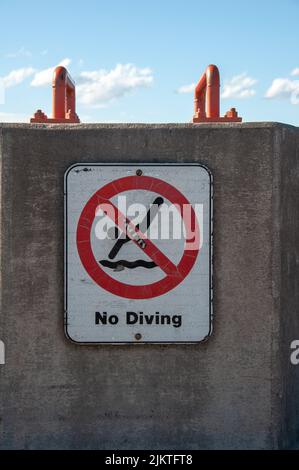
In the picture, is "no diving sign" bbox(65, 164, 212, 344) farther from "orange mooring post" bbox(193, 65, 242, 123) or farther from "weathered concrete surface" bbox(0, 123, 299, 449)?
"orange mooring post" bbox(193, 65, 242, 123)

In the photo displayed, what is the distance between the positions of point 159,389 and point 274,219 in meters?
1.24

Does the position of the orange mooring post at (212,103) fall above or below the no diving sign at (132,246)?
above

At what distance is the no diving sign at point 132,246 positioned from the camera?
3193 mm

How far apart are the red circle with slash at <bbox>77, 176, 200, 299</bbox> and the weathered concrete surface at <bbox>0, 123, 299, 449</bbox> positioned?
14cm

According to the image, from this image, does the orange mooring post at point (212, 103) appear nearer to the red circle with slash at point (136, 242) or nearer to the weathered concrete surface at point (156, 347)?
the weathered concrete surface at point (156, 347)

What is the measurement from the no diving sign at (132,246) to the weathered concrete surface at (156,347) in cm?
8

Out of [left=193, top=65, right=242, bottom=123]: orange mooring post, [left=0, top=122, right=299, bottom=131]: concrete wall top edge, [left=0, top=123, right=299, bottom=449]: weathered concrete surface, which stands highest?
[left=193, top=65, right=242, bottom=123]: orange mooring post

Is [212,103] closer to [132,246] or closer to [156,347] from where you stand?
[132,246]

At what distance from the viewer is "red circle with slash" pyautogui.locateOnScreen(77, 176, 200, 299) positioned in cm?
319

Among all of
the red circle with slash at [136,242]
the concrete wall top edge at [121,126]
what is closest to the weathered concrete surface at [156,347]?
the concrete wall top edge at [121,126]

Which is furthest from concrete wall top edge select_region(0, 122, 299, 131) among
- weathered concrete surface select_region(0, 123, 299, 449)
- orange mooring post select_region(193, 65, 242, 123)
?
orange mooring post select_region(193, 65, 242, 123)

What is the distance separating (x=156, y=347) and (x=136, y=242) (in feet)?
2.12

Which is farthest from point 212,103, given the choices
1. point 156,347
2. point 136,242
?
point 156,347

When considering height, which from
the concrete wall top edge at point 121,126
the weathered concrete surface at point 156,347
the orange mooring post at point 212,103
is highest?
the orange mooring post at point 212,103
